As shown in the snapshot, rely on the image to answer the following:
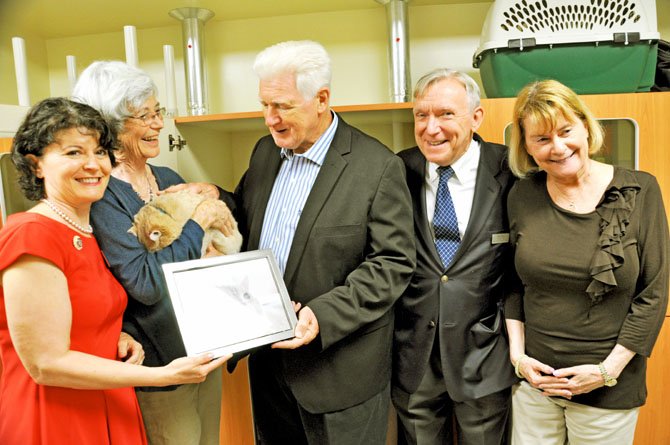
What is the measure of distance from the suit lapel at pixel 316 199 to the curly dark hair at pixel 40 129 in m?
0.54

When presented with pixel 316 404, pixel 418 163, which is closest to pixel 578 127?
pixel 418 163

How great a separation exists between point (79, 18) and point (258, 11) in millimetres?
809

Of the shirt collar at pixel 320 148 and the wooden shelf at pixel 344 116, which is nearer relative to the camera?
the shirt collar at pixel 320 148

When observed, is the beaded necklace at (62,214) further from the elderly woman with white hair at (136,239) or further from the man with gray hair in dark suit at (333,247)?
the man with gray hair in dark suit at (333,247)

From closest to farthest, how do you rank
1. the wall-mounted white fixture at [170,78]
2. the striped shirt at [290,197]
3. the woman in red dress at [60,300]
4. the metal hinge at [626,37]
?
the woman in red dress at [60,300] < the striped shirt at [290,197] < the metal hinge at [626,37] < the wall-mounted white fixture at [170,78]

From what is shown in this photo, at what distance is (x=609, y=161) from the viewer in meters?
1.75

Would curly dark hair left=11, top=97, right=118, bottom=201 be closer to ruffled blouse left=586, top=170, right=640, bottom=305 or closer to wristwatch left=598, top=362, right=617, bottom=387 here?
ruffled blouse left=586, top=170, right=640, bottom=305

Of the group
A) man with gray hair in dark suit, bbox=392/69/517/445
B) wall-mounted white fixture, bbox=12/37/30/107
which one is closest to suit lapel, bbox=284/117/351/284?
man with gray hair in dark suit, bbox=392/69/517/445

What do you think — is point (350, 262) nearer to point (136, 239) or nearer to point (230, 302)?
point (230, 302)

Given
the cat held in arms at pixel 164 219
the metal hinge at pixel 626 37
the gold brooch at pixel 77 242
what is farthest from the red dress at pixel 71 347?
the metal hinge at pixel 626 37

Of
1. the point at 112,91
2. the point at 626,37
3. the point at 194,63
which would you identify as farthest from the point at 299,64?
the point at 626,37

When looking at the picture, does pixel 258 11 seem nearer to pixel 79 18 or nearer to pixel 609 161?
pixel 79 18

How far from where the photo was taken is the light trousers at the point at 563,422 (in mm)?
1297

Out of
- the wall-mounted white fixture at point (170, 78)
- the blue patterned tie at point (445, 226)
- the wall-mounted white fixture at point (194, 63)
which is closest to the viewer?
the blue patterned tie at point (445, 226)
